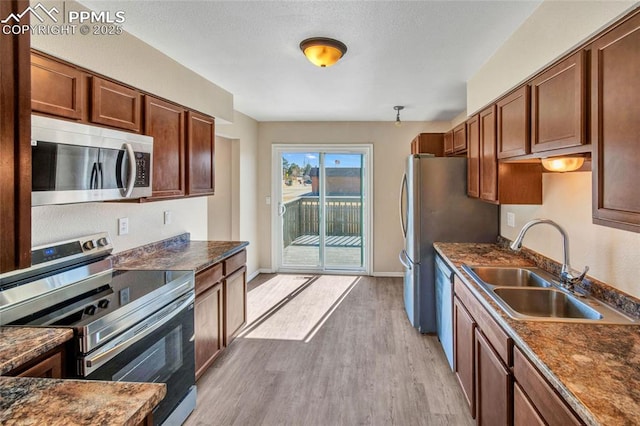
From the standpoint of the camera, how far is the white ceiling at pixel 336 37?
6.70 ft

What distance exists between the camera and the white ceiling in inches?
80.4

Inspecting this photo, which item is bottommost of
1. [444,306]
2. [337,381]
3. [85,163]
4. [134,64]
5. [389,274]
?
[337,381]

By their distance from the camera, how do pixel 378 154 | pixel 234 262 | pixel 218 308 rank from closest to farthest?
pixel 218 308 < pixel 234 262 < pixel 378 154

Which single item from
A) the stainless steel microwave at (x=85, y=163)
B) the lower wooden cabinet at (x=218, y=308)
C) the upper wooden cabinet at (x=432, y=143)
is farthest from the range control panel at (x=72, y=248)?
the upper wooden cabinet at (x=432, y=143)

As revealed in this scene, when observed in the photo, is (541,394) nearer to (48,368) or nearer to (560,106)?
(560,106)

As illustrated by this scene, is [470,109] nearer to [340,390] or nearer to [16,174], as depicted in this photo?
[340,390]

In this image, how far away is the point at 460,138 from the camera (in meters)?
3.85

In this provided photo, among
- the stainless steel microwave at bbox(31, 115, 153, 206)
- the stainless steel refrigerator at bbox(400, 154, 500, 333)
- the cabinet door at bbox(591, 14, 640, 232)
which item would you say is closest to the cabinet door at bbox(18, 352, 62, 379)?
the stainless steel microwave at bbox(31, 115, 153, 206)

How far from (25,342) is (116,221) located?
4.42ft

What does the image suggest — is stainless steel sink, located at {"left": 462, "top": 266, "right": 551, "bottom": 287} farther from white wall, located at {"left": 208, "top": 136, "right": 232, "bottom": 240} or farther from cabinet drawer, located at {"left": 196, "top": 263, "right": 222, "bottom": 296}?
white wall, located at {"left": 208, "top": 136, "right": 232, "bottom": 240}

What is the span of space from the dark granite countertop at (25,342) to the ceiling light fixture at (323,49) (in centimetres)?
214


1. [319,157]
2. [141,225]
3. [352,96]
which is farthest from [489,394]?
[319,157]

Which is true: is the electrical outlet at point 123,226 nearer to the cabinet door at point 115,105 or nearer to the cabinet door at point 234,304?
the cabinet door at point 115,105

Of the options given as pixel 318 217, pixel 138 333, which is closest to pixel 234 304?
pixel 138 333
